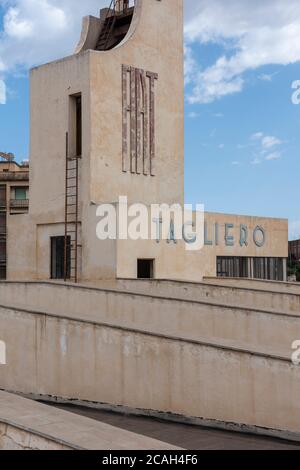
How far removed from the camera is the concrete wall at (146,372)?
10.1 m

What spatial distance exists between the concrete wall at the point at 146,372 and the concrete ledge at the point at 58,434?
294 centimetres

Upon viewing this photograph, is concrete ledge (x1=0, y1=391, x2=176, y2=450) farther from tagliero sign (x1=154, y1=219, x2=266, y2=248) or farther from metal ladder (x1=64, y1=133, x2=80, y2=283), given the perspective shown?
tagliero sign (x1=154, y1=219, x2=266, y2=248)

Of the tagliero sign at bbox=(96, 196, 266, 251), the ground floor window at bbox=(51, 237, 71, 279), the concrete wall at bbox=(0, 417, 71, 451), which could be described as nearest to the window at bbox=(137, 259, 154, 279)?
the tagliero sign at bbox=(96, 196, 266, 251)

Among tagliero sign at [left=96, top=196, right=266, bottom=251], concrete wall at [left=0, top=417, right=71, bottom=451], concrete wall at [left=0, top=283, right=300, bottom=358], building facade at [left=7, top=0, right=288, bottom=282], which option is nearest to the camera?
concrete wall at [left=0, top=417, right=71, bottom=451]

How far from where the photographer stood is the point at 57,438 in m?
7.48

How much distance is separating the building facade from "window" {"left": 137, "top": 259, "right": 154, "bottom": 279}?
4 centimetres

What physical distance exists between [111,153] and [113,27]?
23.7 feet

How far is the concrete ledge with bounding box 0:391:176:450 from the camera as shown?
734 cm

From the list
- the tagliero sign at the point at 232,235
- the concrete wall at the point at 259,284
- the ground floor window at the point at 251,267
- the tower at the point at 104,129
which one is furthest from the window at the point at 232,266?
the tower at the point at 104,129

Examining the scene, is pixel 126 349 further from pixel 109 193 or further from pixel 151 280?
pixel 109 193

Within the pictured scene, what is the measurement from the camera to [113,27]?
28109 mm

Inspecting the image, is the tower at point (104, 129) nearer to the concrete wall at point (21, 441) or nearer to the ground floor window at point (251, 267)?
the ground floor window at point (251, 267)

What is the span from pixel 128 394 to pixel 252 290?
27.6ft
